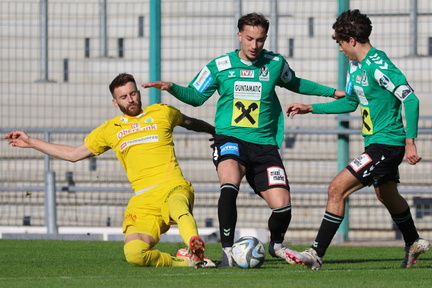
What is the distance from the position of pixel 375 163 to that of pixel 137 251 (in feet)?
5.95

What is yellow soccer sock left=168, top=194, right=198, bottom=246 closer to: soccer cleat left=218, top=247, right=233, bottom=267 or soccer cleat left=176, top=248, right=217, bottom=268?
soccer cleat left=176, top=248, right=217, bottom=268

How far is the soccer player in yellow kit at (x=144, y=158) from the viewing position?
6879 mm

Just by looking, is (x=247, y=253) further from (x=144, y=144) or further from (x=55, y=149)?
(x=55, y=149)

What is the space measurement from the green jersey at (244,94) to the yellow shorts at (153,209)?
2.04 ft

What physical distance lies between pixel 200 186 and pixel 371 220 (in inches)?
82.4

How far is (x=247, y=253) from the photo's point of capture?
653cm

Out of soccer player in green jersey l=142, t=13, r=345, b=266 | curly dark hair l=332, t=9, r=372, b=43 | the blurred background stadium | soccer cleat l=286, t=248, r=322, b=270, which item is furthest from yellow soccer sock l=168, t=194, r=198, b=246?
the blurred background stadium

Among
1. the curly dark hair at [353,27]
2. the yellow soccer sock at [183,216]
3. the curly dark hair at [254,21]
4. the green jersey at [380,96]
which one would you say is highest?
the curly dark hair at [254,21]

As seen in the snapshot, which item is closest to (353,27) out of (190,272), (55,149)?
(190,272)

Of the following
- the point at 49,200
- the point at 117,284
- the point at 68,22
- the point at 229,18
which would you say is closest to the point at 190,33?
the point at 229,18

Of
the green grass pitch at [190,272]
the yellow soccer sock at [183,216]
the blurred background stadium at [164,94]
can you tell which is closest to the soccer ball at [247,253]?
the green grass pitch at [190,272]

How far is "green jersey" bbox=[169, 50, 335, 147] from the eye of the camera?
7.26m

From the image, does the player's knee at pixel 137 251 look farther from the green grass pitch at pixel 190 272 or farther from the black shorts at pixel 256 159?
the black shorts at pixel 256 159

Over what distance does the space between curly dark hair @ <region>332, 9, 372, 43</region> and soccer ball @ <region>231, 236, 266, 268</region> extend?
5.32 feet
